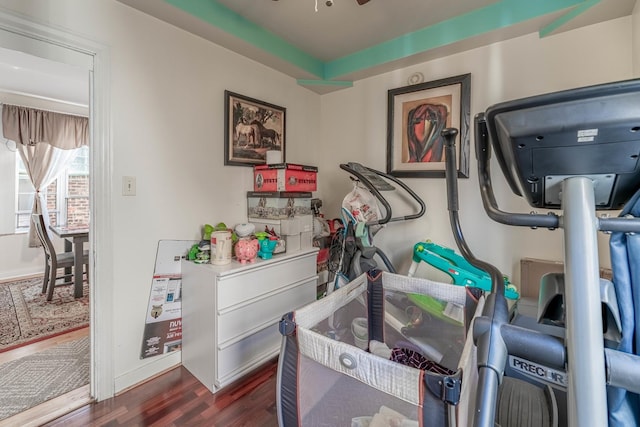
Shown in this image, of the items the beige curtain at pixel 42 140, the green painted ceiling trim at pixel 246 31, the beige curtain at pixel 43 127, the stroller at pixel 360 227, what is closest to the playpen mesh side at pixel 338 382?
the stroller at pixel 360 227

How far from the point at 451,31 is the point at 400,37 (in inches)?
14.7

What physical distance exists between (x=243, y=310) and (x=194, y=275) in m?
0.38

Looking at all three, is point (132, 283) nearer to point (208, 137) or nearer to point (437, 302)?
point (208, 137)

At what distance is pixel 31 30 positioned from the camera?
4.43 feet

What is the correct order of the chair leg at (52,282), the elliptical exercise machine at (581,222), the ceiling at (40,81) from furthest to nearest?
the chair leg at (52,282) → the ceiling at (40,81) → the elliptical exercise machine at (581,222)

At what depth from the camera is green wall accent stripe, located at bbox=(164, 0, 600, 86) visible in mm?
1677

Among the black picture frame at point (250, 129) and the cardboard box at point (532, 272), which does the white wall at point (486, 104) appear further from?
the black picture frame at point (250, 129)

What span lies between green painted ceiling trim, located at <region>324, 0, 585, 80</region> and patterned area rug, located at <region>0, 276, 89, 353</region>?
10.7 ft

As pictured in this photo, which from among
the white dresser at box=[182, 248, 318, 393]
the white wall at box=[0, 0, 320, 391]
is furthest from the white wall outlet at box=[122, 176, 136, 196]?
the white dresser at box=[182, 248, 318, 393]

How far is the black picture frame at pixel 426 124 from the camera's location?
2094mm

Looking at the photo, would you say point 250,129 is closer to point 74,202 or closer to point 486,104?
point 486,104

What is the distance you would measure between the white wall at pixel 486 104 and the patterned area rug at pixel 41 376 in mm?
2257

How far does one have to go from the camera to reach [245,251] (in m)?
1.84

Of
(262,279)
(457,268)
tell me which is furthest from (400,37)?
(262,279)
